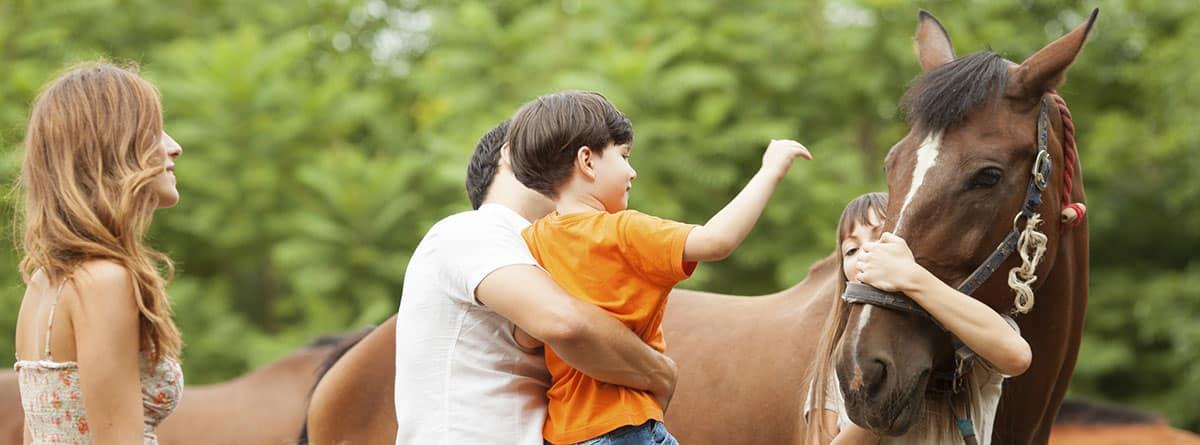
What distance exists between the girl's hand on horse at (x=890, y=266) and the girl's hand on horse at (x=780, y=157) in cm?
27

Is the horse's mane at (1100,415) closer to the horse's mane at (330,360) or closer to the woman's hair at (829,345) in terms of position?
the woman's hair at (829,345)

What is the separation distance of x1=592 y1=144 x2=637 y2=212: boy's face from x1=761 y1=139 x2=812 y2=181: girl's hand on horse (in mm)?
334

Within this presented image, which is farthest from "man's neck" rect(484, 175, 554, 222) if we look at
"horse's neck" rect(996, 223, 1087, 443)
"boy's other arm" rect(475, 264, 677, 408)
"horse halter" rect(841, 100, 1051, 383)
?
"horse's neck" rect(996, 223, 1087, 443)

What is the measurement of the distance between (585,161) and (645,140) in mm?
7259

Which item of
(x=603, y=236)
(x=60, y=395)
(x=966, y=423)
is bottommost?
(x=966, y=423)

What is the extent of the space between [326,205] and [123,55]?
12.2 feet

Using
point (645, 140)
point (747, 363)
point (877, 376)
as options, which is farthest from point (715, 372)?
point (645, 140)

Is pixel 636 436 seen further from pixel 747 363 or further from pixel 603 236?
pixel 747 363

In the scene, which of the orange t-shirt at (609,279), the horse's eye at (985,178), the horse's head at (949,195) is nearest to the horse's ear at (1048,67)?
the horse's head at (949,195)

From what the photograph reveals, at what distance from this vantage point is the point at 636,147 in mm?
10000

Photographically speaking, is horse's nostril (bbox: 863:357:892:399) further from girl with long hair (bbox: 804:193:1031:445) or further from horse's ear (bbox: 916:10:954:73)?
horse's ear (bbox: 916:10:954:73)

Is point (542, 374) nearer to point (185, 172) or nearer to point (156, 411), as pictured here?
point (156, 411)

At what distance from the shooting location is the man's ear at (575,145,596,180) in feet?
9.10

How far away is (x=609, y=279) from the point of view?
8.79ft
